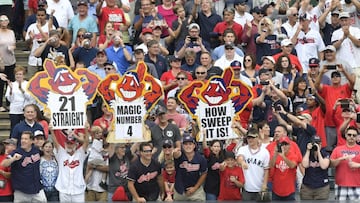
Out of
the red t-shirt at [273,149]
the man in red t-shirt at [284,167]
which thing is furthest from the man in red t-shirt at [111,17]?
the man in red t-shirt at [284,167]

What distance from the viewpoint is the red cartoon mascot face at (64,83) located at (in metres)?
23.0

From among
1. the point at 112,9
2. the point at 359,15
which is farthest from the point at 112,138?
the point at 359,15

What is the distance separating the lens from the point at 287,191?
23047 millimetres

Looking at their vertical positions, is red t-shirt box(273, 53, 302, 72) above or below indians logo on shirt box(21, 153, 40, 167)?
above

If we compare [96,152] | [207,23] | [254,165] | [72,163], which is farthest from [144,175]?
[207,23]

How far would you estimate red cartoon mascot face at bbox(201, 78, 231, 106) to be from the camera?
23.3 metres

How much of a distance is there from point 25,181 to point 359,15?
815 centimetres

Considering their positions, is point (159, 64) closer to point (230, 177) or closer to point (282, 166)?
point (230, 177)

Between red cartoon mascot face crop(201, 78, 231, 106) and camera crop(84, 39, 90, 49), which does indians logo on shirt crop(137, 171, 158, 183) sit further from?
camera crop(84, 39, 90, 49)

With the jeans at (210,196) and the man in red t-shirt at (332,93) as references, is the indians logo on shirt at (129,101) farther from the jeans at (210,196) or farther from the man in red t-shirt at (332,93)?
the man in red t-shirt at (332,93)

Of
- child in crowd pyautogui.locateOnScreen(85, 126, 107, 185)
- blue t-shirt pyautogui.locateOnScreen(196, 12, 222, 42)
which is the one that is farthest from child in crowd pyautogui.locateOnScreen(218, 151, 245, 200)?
blue t-shirt pyautogui.locateOnScreen(196, 12, 222, 42)

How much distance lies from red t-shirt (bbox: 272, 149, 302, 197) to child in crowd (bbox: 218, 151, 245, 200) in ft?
1.82

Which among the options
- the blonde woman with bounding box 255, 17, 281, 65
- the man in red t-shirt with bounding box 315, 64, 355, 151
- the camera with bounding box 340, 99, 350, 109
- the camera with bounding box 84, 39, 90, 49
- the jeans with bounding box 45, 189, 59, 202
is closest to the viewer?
the jeans with bounding box 45, 189, 59, 202

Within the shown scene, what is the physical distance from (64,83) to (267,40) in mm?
5138
